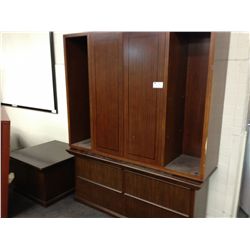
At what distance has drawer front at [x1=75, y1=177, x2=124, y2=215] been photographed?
234 centimetres

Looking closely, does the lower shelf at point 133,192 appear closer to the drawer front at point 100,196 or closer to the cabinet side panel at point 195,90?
the drawer front at point 100,196

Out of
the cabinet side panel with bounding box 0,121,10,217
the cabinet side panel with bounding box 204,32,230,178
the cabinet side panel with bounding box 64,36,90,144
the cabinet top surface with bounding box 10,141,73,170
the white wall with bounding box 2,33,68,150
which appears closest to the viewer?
the cabinet side panel with bounding box 204,32,230,178

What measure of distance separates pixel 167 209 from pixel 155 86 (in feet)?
3.44

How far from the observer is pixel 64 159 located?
109 inches

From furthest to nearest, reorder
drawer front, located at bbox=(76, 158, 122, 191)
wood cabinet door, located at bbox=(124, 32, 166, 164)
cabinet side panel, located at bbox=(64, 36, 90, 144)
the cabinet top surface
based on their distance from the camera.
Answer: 1. the cabinet top surface
2. cabinet side panel, located at bbox=(64, 36, 90, 144)
3. drawer front, located at bbox=(76, 158, 122, 191)
4. wood cabinet door, located at bbox=(124, 32, 166, 164)

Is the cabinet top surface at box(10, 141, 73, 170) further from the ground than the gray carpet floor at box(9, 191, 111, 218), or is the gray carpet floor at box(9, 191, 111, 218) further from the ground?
the cabinet top surface at box(10, 141, 73, 170)

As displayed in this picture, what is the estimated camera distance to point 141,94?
6.23ft

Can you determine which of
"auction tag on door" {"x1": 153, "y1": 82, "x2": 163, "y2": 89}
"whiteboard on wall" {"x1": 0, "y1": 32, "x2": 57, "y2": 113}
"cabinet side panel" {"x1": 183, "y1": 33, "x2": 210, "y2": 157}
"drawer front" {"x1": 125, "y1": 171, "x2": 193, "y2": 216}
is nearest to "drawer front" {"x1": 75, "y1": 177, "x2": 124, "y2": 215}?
"drawer front" {"x1": 125, "y1": 171, "x2": 193, "y2": 216}

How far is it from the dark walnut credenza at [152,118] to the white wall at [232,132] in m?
0.09

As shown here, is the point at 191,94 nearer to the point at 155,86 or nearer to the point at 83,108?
the point at 155,86

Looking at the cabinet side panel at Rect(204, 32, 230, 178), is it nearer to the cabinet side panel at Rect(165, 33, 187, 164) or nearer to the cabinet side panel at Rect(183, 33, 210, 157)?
the cabinet side panel at Rect(183, 33, 210, 157)

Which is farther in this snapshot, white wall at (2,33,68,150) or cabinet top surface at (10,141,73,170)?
white wall at (2,33,68,150)

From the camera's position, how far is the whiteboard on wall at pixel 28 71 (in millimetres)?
3258
